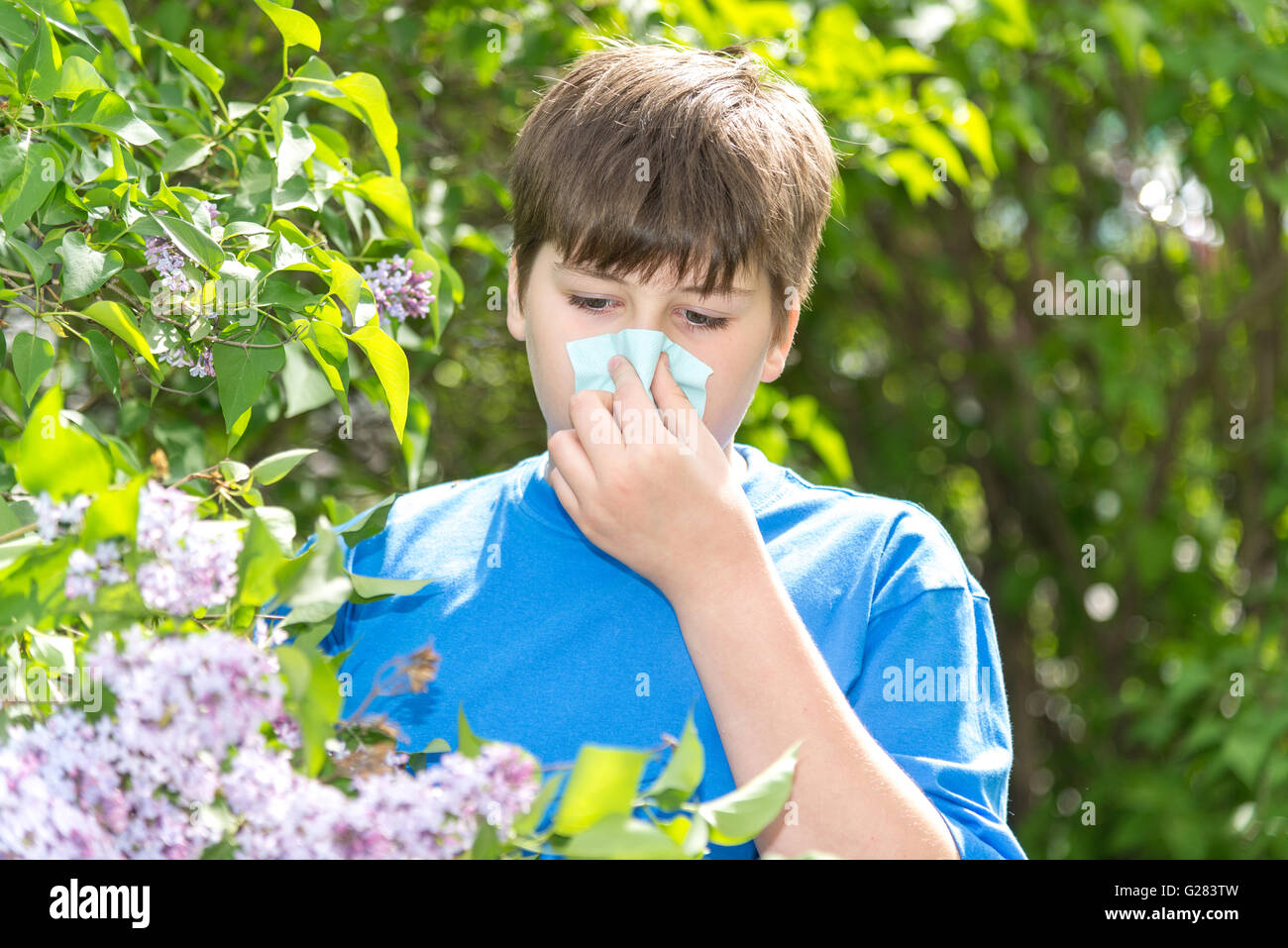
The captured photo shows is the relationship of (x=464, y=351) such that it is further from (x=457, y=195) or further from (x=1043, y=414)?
(x=1043, y=414)

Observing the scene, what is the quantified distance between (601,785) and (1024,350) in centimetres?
272

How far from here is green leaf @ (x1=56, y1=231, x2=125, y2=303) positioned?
33.2 inches

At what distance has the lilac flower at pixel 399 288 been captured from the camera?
106 centimetres

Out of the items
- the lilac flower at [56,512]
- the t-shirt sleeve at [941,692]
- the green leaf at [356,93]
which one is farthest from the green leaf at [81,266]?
the t-shirt sleeve at [941,692]

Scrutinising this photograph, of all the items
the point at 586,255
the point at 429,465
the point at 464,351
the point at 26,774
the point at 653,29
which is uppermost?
the point at 653,29

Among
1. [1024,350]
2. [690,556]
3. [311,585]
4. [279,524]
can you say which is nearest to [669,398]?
[690,556]

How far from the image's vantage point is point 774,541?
112 cm

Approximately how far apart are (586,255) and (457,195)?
69cm

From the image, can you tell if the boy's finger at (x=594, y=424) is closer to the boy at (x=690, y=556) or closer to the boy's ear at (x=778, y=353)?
the boy at (x=690, y=556)

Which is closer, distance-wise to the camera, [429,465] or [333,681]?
[333,681]

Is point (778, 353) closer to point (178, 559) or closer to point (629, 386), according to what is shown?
point (629, 386)

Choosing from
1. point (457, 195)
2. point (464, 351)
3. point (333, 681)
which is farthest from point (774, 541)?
point (464, 351)

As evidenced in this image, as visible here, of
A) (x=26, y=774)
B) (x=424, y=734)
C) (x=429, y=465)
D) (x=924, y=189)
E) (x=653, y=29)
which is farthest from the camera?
(x=429, y=465)

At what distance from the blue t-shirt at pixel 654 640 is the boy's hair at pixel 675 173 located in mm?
239
